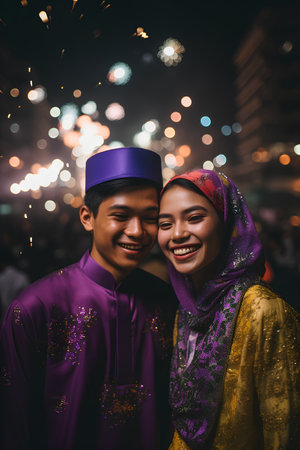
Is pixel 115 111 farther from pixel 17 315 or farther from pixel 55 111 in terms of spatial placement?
pixel 17 315

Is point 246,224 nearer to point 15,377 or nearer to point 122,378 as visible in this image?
point 122,378

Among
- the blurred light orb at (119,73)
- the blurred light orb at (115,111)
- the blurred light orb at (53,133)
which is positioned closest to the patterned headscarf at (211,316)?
the blurred light orb at (53,133)

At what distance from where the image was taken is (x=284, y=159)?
3597 centimetres

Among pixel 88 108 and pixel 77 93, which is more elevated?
pixel 88 108

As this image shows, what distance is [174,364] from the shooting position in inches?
70.1

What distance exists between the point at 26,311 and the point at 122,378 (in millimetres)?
683

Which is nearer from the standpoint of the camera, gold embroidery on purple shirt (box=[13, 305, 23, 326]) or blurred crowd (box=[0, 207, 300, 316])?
gold embroidery on purple shirt (box=[13, 305, 23, 326])

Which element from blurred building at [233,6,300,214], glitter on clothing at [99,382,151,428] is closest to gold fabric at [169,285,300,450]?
glitter on clothing at [99,382,151,428]

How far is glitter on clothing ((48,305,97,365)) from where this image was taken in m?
1.63

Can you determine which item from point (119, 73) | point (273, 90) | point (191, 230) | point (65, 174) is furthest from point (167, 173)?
point (191, 230)

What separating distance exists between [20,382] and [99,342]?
468mm

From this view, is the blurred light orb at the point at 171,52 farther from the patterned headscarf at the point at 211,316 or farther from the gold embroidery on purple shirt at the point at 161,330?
the gold embroidery on purple shirt at the point at 161,330

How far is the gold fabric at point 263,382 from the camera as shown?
4.52 feet

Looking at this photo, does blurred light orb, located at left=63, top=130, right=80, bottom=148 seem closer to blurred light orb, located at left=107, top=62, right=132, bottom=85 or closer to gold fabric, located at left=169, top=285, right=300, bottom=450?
blurred light orb, located at left=107, top=62, right=132, bottom=85
